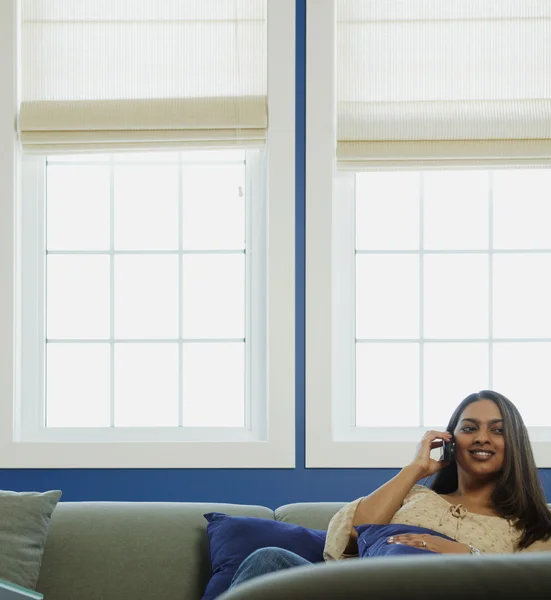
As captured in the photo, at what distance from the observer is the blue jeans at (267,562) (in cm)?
219

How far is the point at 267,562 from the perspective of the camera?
2203 millimetres

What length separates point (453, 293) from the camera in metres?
3.75

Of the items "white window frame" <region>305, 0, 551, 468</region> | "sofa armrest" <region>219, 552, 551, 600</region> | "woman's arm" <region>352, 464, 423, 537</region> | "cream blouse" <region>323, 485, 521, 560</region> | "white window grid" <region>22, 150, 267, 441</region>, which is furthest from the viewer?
"white window grid" <region>22, 150, 267, 441</region>

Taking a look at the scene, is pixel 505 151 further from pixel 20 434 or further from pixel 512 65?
pixel 20 434

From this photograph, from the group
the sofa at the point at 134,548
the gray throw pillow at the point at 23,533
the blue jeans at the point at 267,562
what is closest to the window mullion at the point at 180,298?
the sofa at the point at 134,548

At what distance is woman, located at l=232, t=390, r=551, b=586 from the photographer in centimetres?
245

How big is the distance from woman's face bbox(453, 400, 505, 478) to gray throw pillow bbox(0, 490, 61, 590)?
4.18 ft

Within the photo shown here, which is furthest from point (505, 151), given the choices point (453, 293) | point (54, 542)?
point (54, 542)

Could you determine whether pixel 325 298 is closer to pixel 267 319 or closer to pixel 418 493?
pixel 267 319

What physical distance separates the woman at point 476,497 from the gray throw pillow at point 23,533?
0.86 metres

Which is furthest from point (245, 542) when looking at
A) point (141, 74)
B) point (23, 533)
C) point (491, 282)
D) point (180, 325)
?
point (141, 74)

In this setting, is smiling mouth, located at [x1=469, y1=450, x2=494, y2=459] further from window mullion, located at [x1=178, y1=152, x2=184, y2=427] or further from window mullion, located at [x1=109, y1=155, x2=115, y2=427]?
window mullion, located at [x1=109, y1=155, x2=115, y2=427]

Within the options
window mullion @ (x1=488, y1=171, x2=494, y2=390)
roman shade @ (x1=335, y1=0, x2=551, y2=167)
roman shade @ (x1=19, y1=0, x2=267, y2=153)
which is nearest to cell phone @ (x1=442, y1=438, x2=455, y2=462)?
window mullion @ (x1=488, y1=171, x2=494, y2=390)

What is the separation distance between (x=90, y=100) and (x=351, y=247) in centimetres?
126
